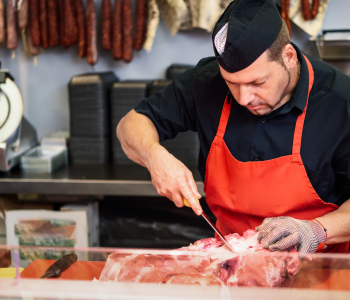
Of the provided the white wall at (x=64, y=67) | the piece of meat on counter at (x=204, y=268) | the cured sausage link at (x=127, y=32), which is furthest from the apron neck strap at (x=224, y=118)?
the white wall at (x=64, y=67)

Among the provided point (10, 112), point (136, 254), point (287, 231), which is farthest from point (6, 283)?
point (10, 112)

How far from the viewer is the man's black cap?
1.31 metres

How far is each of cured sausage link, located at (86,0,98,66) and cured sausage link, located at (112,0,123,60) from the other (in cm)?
17

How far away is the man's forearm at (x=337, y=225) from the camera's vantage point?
1.38 m

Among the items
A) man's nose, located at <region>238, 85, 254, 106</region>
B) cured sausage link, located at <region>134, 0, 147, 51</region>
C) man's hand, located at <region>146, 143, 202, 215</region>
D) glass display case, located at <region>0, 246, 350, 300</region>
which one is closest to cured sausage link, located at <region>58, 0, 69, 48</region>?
cured sausage link, located at <region>134, 0, 147, 51</region>

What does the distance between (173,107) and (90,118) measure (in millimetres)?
1512

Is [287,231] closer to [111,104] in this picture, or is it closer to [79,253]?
[79,253]

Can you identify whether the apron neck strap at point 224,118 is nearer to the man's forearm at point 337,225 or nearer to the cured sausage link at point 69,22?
the man's forearm at point 337,225

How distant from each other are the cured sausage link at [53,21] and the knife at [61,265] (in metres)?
2.51

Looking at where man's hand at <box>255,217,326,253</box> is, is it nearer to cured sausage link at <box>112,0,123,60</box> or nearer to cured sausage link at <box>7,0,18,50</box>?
cured sausage link at <box>112,0,123,60</box>

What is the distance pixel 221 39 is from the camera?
4.48ft

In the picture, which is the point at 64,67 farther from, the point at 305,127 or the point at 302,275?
the point at 302,275

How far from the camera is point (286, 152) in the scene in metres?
1.51

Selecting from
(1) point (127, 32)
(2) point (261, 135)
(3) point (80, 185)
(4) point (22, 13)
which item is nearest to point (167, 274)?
(2) point (261, 135)
